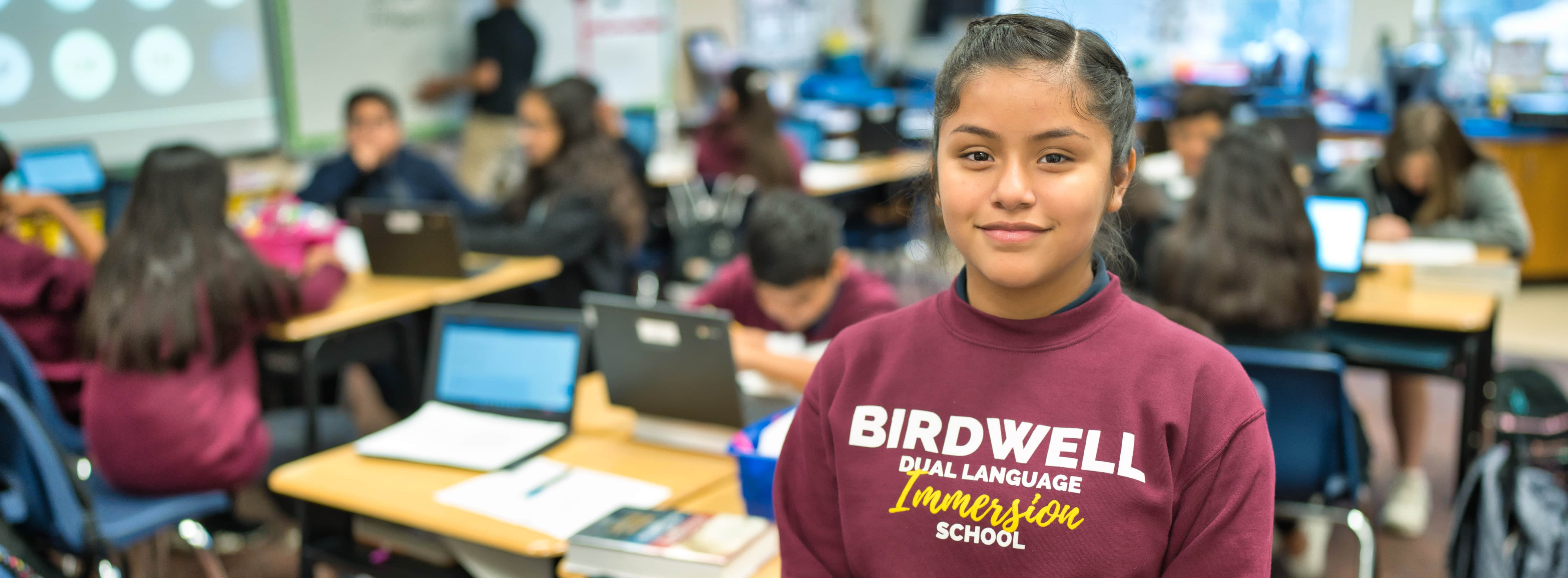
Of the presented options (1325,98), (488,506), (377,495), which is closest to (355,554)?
(377,495)

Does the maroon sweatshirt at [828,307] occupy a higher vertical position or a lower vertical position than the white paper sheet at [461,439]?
higher

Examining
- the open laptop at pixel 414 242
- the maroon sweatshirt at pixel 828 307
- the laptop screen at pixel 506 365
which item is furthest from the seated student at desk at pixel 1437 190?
the open laptop at pixel 414 242

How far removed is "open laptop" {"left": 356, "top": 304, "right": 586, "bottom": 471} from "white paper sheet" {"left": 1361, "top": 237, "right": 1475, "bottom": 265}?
94.0 inches

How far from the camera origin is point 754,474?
5.44ft

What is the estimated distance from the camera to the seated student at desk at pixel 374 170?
406 centimetres

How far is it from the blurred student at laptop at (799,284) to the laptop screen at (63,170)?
107 inches

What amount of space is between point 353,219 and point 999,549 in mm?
2991

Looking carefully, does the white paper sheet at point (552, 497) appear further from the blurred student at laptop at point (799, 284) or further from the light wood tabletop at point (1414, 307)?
the light wood tabletop at point (1414, 307)

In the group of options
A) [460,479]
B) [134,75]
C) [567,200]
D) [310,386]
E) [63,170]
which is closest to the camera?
[460,479]

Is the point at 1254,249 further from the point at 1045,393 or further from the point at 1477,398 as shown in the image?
the point at 1045,393

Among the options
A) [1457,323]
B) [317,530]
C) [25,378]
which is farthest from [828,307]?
[25,378]

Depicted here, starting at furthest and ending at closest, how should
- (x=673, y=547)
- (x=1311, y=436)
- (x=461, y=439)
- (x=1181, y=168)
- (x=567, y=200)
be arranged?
1. (x=1181, y=168)
2. (x=567, y=200)
3. (x=1311, y=436)
4. (x=461, y=439)
5. (x=673, y=547)

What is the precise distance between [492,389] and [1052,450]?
1.49 m

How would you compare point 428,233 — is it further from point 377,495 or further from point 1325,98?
point 1325,98
